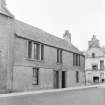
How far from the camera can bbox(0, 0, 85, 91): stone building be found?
2314cm

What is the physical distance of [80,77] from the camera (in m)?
41.9

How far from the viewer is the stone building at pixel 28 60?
75.9 feet

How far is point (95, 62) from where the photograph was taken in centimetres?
6575

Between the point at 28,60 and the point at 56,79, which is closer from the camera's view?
the point at 28,60

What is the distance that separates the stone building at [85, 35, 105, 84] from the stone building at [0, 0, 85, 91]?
89.8 ft

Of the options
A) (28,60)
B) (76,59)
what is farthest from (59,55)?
(28,60)

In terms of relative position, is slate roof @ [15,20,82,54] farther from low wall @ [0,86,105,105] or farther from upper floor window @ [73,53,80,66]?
low wall @ [0,86,105,105]

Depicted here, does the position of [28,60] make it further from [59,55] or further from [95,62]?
[95,62]

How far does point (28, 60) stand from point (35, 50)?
2314 mm

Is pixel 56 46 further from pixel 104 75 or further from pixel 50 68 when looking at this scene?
pixel 104 75

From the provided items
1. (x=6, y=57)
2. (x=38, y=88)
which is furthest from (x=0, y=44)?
(x=38, y=88)

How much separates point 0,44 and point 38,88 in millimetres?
→ 8088

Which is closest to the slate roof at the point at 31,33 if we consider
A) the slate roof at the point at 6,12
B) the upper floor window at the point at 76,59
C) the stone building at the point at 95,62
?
the slate roof at the point at 6,12

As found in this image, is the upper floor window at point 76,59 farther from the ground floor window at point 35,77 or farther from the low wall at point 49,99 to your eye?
the low wall at point 49,99
